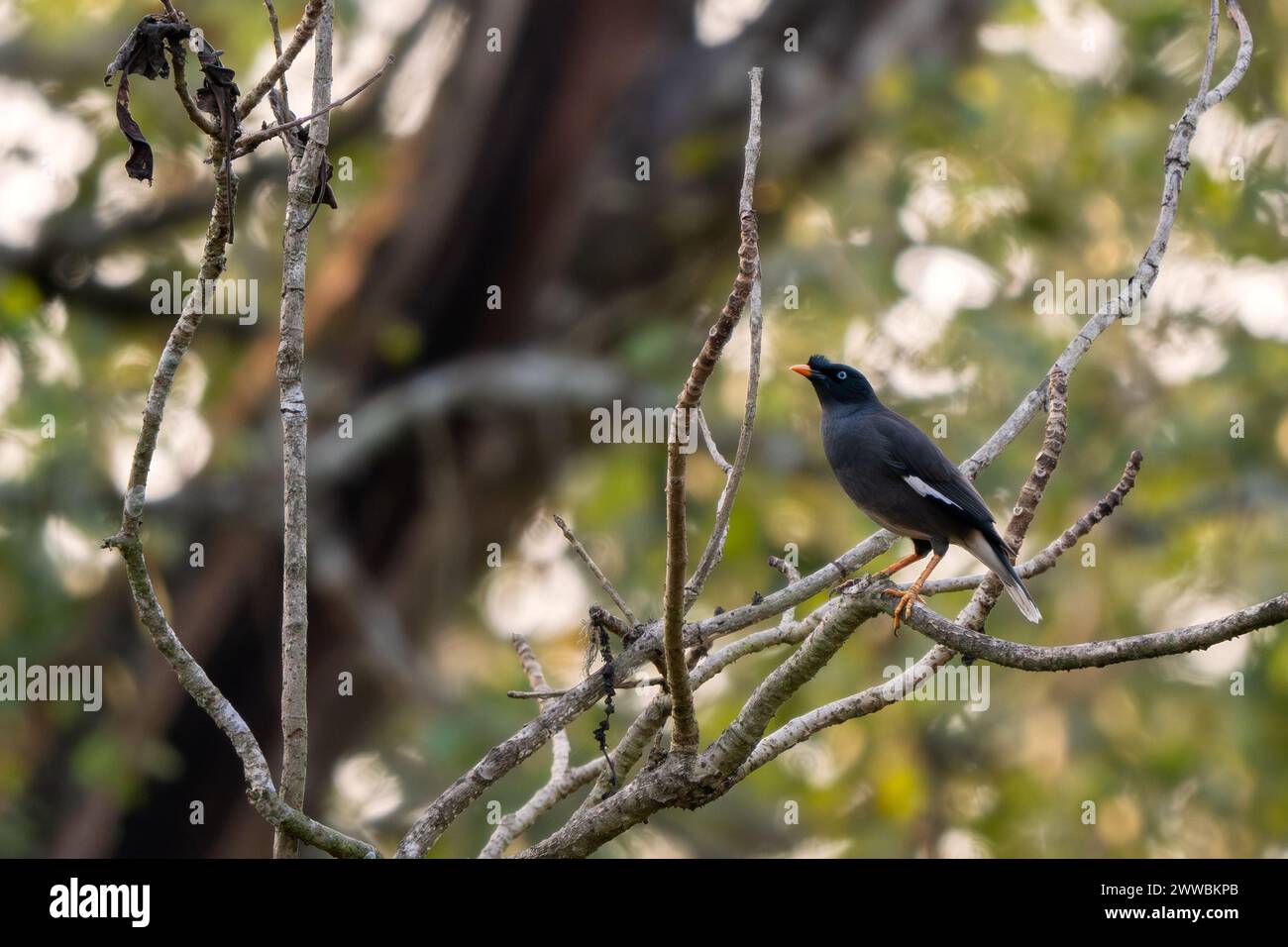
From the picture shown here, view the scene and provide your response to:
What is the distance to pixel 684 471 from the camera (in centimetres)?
252

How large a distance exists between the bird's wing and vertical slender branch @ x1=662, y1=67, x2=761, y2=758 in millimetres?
2001

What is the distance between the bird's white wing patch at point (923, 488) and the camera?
4.70 metres

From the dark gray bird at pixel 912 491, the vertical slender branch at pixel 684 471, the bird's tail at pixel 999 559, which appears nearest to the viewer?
the vertical slender branch at pixel 684 471

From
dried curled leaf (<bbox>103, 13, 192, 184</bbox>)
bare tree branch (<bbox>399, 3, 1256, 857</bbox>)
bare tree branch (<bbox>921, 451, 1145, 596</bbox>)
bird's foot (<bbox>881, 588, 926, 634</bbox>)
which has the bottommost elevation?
bare tree branch (<bbox>399, 3, 1256, 857</bbox>)

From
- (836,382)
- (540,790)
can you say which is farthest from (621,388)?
(540,790)

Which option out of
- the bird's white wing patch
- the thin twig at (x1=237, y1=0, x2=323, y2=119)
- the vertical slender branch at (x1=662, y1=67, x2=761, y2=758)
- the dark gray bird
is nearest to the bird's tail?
the dark gray bird

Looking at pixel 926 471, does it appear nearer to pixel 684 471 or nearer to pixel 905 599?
pixel 905 599

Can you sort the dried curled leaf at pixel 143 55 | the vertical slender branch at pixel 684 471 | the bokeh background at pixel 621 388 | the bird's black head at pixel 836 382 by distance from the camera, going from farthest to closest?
the bokeh background at pixel 621 388
the bird's black head at pixel 836 382
the dried curled leaf at pixel 143 55
the vertical slender branch at pixel 684 471

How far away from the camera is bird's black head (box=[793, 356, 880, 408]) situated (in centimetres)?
533

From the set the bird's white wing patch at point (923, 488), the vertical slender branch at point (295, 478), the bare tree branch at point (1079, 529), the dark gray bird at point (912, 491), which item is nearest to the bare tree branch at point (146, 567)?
the vertical slender branch at point (295, 478)

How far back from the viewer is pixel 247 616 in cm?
818

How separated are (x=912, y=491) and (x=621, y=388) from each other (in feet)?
12.9

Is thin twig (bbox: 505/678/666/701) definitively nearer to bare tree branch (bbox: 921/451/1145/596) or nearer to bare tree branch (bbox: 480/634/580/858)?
bare tree branch (bbox: 480/634/580/858)

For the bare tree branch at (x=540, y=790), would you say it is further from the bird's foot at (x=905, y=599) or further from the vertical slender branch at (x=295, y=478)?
the bird's foot at (x=905, y=599)
